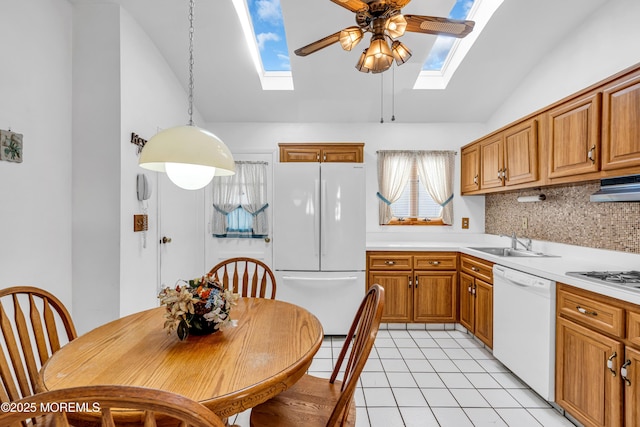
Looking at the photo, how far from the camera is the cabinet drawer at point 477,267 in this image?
2.71 metres

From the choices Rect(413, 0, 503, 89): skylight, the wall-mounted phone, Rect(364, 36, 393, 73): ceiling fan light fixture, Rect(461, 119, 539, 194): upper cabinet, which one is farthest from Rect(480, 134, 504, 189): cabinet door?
the wall-mounted phone

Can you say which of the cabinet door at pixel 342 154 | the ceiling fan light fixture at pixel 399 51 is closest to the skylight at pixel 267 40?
the cabinet door at pixel 342 154

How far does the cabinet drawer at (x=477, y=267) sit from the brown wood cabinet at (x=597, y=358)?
77cm

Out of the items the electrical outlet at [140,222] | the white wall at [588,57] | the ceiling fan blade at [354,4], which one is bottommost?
the electrical outlet at [140,222]

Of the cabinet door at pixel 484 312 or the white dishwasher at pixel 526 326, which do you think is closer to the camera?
the white dishwasher at pixel 526 326

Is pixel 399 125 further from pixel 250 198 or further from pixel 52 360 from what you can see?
pixel 52 360

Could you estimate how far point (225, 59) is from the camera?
2.91 metres

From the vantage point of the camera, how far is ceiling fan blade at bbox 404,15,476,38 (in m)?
1.62

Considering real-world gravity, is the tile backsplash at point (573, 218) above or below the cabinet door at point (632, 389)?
above

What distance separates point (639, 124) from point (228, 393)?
2.40 metres

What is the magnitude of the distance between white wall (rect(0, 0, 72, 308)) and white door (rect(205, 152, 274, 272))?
1.84m

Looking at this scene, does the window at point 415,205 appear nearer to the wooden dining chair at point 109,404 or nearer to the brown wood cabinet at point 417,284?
the brown wood cabinet at point 417,284

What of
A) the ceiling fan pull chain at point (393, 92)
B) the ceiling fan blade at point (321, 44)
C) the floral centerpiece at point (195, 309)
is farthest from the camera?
the ceiling fan pull chain at point (393, 92)

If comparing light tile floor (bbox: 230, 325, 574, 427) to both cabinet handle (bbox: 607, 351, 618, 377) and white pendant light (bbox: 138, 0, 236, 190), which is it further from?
white pendant light (bbox: 138, 0, 236, 190)
